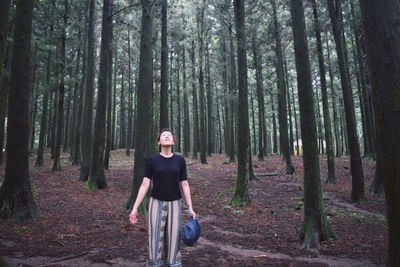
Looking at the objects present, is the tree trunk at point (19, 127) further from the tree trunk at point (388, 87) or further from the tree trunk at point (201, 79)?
the tree trunk at point (201, 79)

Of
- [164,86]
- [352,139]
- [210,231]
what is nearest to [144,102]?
[164,86]

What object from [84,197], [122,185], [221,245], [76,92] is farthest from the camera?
[76,92]

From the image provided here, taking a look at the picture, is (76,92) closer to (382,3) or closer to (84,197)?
(84,197)

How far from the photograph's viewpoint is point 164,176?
3.39 m

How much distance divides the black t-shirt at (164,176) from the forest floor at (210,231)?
185 cm

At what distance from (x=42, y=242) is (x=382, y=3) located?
709 centimetres

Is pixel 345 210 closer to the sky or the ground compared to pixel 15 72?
closer to the ground

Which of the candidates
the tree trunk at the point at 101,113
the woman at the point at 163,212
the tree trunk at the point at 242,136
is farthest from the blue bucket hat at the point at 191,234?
the tree trunk at the point at 101,113

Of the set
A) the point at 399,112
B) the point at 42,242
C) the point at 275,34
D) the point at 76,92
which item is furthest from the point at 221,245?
the point at 76,92

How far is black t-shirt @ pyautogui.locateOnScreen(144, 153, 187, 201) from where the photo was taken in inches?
132

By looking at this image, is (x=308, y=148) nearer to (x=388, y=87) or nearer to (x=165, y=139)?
(x=388, y=87)

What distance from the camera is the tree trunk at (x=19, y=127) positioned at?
634 centimetres

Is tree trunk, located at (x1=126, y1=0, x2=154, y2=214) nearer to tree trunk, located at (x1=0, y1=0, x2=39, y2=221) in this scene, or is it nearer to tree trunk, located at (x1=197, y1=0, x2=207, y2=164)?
tree trunk, located at (x1=0, y1=0, x2=39, y2=221)

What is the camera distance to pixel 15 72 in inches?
Answer: 255
